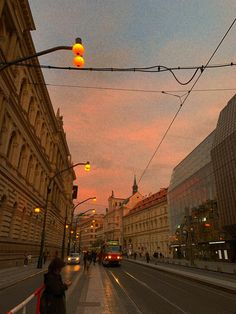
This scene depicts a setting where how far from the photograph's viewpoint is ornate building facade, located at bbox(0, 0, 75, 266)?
80.1 ft

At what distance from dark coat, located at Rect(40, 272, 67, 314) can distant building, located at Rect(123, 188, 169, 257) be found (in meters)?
73.2

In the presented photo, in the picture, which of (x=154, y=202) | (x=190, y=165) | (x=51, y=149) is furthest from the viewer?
(x=154, y=202)

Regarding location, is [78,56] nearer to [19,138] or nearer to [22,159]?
[19,138]

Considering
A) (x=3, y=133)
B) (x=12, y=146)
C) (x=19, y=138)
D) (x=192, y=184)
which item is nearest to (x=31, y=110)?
(x=19, y=138)

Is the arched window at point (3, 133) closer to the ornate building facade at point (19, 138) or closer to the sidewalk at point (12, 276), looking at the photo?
the ornate building facade at point (19, 138)

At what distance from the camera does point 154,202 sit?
289 ft

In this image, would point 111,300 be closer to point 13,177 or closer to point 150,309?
point 150,309

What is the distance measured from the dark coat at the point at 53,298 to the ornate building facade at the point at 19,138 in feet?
62.0

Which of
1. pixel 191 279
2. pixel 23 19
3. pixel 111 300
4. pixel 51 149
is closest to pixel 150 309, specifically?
pixel 111 300

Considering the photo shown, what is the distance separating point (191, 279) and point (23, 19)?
25.2 metres

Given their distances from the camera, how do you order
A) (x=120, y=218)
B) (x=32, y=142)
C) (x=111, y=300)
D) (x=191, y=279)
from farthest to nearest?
(x=120, y=218) → (x=32, y=142) → (x=191, y=279) → (x=111, y=300)

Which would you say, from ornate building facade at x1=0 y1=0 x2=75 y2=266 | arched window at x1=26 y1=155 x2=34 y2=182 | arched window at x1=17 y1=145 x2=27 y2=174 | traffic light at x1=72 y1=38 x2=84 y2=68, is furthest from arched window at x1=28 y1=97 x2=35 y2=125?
traffic light at x1=72 y1=38 x2=84 y2=68

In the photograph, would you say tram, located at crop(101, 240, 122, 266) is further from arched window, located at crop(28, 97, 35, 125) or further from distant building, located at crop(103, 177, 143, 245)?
distant building, located at crop(103, 177, 143, 245)

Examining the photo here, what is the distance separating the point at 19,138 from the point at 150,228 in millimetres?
64679
